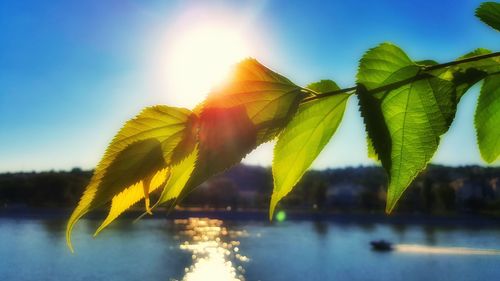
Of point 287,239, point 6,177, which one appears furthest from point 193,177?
point 6,177

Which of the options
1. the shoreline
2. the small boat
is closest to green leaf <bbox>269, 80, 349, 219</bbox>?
the small boat

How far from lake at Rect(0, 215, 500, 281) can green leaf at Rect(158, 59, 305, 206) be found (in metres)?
14.9

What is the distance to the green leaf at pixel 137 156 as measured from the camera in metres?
0.10

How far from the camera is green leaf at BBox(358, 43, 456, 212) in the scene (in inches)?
4.3

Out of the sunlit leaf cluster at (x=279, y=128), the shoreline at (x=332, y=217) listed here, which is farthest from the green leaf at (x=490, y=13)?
the shoreline at (x=332, y=217)

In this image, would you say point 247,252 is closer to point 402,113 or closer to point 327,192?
point 327,192

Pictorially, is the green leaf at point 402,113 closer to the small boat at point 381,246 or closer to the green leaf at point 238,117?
the green leaf at point 238,117

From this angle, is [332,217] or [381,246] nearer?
[381,246]

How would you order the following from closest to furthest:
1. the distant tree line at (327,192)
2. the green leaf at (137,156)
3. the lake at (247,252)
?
the green leaf at (137,156) → the lake at (247,252) → the distant tree line at (327,192)

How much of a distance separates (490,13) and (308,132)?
0.16ft

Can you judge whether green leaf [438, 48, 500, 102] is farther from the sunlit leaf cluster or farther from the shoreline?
the shoreline

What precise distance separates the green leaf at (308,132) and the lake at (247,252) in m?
14.9

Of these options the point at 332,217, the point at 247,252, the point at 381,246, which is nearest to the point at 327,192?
the point at 332,217

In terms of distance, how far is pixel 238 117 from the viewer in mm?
101
